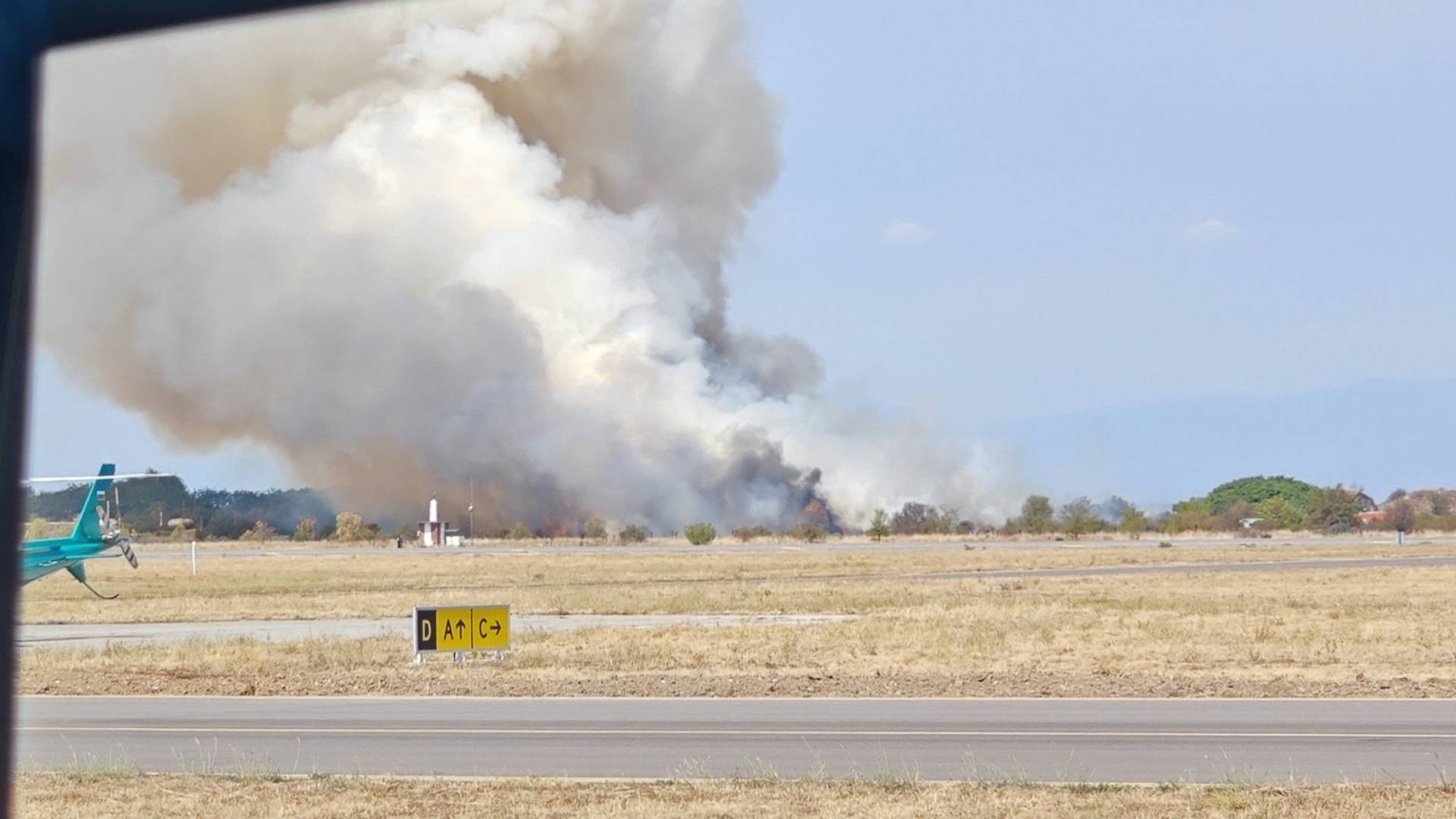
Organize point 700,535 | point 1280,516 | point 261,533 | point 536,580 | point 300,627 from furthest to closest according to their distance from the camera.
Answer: point 1280,516, point 261,533, point 700,535, point 536,580, point 300,627

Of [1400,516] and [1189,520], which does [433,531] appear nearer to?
[1189,520]

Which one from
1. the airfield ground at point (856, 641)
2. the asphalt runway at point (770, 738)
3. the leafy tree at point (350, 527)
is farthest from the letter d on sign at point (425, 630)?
the leafy tree at point (350, 527)

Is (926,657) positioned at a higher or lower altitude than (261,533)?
lower

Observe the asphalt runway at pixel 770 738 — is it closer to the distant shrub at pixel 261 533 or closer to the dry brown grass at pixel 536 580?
the dry brown grass at pixel 536 580

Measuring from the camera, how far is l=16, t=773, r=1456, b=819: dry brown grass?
11.6 metres

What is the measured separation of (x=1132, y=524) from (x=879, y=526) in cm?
2015

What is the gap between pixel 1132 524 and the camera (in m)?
116

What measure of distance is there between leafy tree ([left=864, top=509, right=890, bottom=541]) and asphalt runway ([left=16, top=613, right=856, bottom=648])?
71.2m

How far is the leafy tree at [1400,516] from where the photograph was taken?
120 meters

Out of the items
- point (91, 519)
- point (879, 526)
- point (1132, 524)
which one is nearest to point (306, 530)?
point (879, 526)

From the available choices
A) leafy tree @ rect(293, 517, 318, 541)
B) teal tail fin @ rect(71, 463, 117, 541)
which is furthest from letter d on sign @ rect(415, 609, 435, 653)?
leafy tree @ rect(293, 517, 318, 541)

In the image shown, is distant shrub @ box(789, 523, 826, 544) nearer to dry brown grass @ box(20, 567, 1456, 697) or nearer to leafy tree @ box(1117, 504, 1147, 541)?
leafy tree @ box(1117, 504, 1147, 541)

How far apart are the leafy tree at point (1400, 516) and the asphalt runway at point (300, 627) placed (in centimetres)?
8848

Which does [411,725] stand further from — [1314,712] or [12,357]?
[12,357]
